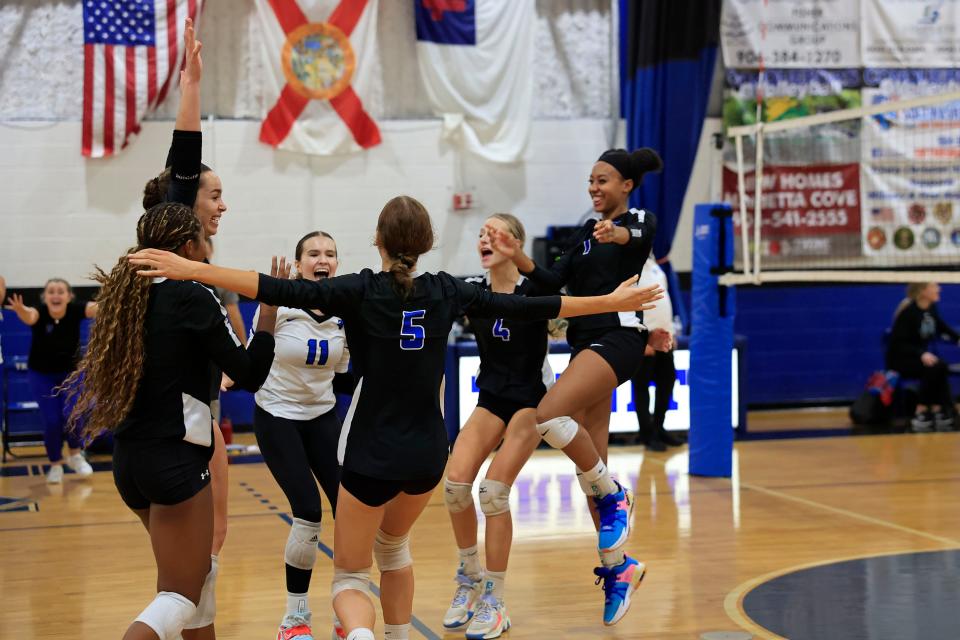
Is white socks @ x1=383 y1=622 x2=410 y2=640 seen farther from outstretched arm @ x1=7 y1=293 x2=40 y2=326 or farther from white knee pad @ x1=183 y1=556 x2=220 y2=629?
outstretched arm @ x1=7 y1=293 x2=40 y2=326

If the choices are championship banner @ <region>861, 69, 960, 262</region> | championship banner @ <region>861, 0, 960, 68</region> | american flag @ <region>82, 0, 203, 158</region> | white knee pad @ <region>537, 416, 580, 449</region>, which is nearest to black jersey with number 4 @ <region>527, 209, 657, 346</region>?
white knee pad @ <region>537, 416, 580, 449</region>

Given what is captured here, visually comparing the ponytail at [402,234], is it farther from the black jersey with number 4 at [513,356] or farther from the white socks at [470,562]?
the white socks at [470,562]

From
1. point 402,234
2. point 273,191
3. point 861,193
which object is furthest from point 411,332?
point 861,193

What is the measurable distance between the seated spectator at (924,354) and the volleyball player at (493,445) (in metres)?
7.58

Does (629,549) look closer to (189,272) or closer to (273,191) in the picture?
(189,272)

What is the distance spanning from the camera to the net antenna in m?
13.0

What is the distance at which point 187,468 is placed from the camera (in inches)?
135

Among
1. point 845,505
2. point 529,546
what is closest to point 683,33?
point 845,505

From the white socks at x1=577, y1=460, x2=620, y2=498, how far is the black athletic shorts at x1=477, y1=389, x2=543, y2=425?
0.37 m

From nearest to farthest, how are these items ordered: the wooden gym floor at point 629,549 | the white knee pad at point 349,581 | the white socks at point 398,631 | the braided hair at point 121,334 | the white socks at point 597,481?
the braided hair at point 121,334 < the white knee pad at point 349,581 < the white socks at point 398,631 < the white socks at point 597,481 < the wooden gym floor at point 629,549

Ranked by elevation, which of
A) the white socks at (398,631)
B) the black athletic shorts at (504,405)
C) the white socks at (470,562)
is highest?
the black athletic shorts at (504,405)

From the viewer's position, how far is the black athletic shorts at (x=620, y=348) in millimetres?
5207

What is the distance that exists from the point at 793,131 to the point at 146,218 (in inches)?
422

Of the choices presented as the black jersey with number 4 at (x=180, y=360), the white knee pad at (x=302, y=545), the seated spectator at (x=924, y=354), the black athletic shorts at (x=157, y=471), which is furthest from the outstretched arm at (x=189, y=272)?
the seated spectator at (x=924, y=354)
